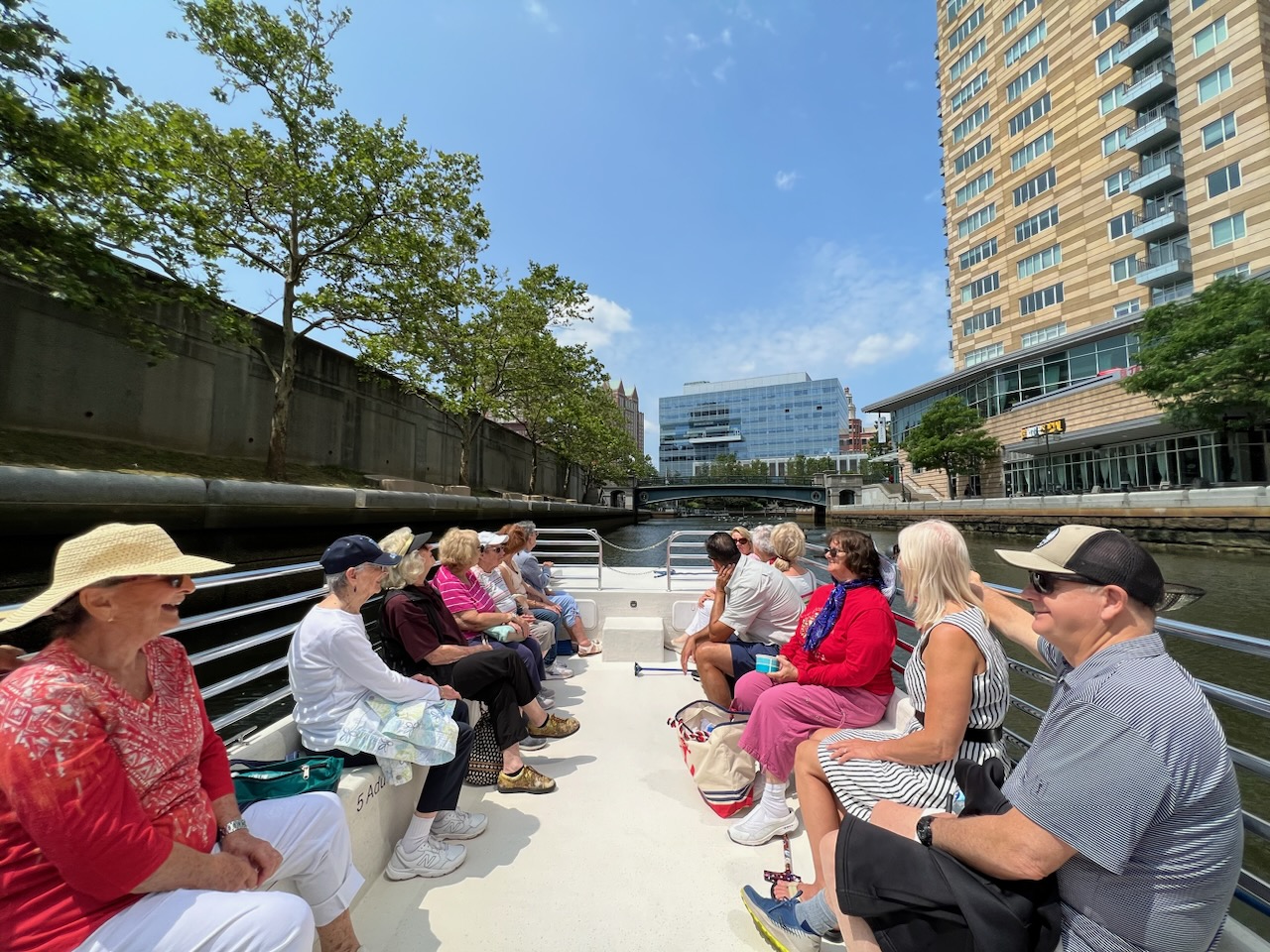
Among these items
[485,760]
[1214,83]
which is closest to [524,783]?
[485,760]

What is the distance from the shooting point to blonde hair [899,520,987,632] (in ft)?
5.82

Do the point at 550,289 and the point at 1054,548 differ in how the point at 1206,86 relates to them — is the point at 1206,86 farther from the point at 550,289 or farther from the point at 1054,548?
the point at 1054,548

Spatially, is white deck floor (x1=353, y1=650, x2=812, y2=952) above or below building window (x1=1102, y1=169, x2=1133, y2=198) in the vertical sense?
below

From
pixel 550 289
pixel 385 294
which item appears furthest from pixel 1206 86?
pixel 385 294

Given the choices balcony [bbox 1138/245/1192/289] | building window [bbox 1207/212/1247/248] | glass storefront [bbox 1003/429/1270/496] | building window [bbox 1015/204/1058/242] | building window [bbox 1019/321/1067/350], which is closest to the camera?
glass storefront [bbox 1003/429/1270/496]

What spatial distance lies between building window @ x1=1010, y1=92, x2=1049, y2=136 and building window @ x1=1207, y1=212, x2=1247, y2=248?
13.5 meters

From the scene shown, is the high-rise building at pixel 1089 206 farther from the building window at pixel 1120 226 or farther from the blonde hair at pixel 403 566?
the blonde hair at pixel 403 566

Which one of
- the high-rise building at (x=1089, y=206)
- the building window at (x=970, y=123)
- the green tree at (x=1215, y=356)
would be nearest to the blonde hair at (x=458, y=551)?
the green tree at (x=1215, y=356)

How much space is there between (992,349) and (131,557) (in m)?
43.9

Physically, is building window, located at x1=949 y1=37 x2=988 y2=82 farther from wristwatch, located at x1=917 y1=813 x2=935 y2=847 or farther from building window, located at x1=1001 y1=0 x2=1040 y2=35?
wristwatch, located at x1=917 y1=813 x2=935 y2=847

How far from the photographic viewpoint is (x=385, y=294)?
503 inches

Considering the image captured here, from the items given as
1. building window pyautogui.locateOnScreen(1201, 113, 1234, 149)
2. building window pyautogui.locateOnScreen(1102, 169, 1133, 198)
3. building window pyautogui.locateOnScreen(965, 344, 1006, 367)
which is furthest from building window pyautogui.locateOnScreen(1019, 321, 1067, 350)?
building window pyautogui.locateOnScreen(1201, 113, 1234, 149)

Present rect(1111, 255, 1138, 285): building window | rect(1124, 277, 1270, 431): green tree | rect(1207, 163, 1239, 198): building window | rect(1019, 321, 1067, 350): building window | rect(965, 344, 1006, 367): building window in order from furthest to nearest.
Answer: rect(965, 344, 1006, 367): building window → rect(1019, 321, 1067, 350): building window → rect(1111, 255, 1138, 285): building window → rect(1207, 163, 1239, 198): building window → rect(1124, 277, 1270, 431): green tree

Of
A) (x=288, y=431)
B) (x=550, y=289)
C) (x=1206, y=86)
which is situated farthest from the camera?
(x=1206, y=86)
